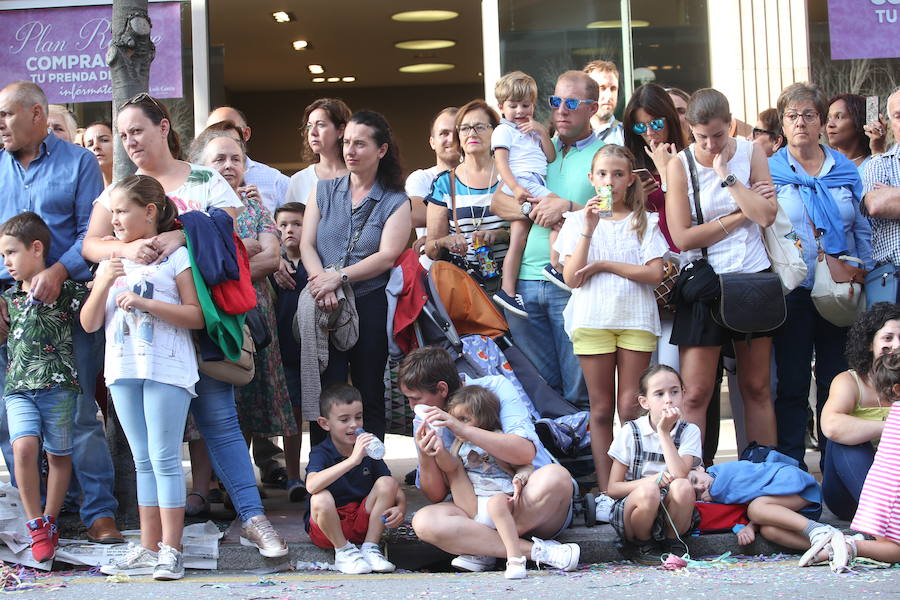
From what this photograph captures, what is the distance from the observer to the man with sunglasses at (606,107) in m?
6.81

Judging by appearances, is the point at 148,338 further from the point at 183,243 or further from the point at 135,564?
the point at 135,564

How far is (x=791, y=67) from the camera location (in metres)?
9.82

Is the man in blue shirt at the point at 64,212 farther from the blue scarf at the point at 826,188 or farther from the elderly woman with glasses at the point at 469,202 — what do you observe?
the blue scarf at the point at 826,188

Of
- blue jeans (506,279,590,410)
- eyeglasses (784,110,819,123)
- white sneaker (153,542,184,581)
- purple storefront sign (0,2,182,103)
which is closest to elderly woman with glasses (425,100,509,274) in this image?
blue jeans (506,279,590,410)

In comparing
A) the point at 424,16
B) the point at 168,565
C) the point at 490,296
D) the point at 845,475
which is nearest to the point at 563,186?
the point at 490,296

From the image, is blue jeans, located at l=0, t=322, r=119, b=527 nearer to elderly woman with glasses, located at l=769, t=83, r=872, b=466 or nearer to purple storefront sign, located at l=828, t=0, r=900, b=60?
elderly woman with glasses, located at l=769, t=83, r=872, b=466

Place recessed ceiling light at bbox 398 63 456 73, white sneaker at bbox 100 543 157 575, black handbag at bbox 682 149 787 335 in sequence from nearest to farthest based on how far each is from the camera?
white sneaker at bbox 100 543 157 575, black handbag at bbox 682 149 787 335, recessed ceiling light at bbox 398 63 456 73

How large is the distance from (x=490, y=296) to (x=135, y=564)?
7.57 ft

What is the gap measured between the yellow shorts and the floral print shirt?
2342 millimetres

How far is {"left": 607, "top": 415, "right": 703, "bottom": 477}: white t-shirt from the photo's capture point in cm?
505

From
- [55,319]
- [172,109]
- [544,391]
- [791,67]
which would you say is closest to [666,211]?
[544,391]

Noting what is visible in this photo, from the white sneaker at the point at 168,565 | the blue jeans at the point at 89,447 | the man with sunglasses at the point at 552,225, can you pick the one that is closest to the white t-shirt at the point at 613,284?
the man with sunglasses at the point at 552,225

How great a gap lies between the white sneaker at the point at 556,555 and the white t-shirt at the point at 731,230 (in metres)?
1.63

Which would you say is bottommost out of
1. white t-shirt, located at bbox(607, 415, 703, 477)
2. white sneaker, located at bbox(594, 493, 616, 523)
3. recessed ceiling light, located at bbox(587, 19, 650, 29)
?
white sneaker, located at bbox(594, 493, 616, 523)
